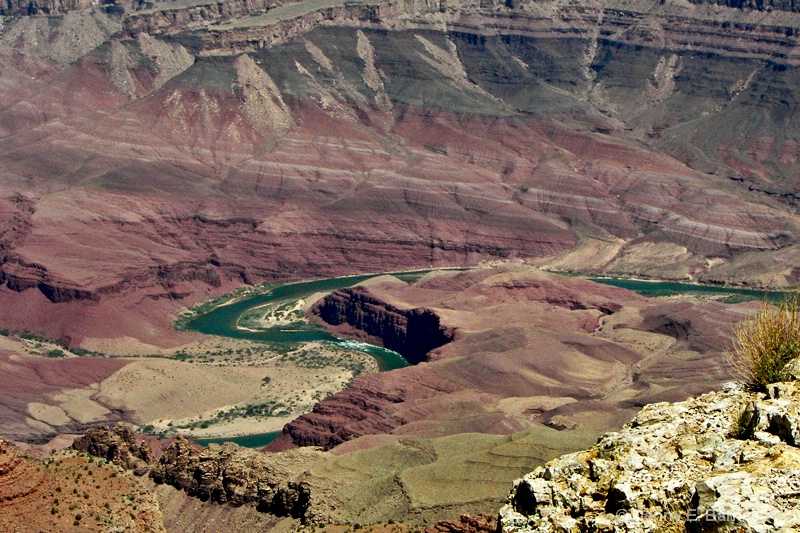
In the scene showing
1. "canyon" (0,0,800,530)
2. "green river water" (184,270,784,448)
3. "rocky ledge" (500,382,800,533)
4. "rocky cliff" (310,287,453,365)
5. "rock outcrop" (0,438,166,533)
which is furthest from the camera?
"green river water" (184,270,784,448)

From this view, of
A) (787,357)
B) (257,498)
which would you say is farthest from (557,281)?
(787,357)

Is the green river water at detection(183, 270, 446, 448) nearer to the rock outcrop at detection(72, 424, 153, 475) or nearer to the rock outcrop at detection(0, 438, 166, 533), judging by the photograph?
the rock outcrop at detection(72, 424, 153, 475)

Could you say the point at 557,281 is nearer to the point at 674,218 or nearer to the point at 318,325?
the point at 318,325

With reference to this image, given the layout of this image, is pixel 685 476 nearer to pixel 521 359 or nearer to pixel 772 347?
pixel 772 347

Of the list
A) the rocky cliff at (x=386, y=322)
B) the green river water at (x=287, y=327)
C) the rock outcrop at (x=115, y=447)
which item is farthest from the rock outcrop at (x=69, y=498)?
the green river water at (x=287, y=327)

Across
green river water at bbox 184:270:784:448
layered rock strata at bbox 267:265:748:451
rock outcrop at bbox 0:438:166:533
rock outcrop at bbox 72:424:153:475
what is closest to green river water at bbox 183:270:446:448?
green river water at bbox 184:270:784:448
